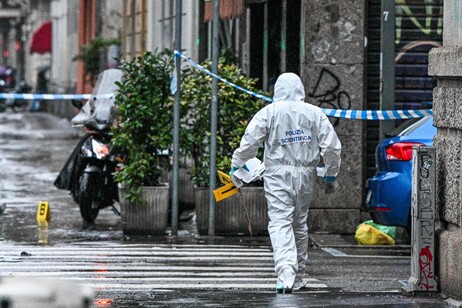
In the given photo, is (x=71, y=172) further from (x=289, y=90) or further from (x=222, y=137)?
(x=289, y=90)

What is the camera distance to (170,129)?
15.1 metres

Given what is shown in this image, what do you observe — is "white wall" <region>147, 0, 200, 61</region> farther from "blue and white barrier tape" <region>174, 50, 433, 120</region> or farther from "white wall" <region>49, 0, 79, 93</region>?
"white wall" <region>49, 0, 79, 93</region>

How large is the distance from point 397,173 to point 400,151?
0.77ft

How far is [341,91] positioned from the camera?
1523 cm

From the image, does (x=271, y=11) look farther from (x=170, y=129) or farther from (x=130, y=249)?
(x=130, y=249)

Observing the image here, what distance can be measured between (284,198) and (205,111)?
495 cm

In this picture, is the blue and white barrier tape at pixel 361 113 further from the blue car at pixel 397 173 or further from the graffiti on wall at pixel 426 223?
the graffiti on wall at pixel 426 223

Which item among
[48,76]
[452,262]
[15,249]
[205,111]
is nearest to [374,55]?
[205,111]

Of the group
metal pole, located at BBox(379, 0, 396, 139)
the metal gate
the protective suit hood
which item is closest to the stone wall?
metal pole, located at BBox(379, 0, 396, 139)

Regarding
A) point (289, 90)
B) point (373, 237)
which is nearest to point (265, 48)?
point (373, 237)

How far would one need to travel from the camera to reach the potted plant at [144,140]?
579 inches

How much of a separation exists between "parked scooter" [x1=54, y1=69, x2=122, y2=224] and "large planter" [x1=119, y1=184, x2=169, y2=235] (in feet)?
4.26

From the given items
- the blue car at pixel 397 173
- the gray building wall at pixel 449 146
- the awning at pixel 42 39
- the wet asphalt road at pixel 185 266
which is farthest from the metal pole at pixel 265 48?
the awning at pixel 42 39

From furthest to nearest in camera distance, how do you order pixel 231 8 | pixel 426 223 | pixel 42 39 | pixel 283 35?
pixel 42 39, pixel 283 35, pixel 231 8, pixel 426 223
